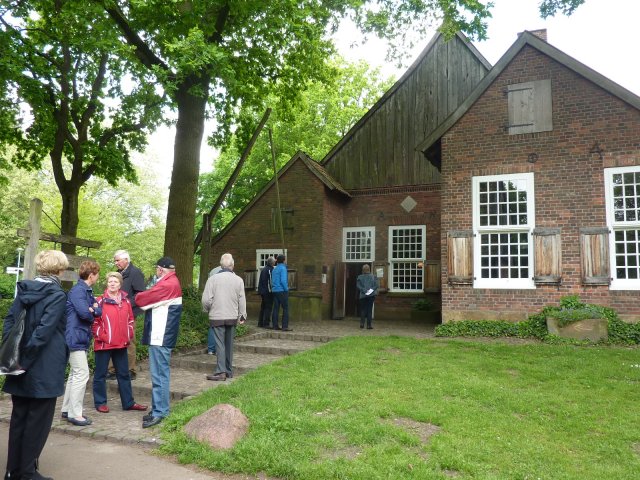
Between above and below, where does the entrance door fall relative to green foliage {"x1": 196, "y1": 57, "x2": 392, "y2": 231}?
below

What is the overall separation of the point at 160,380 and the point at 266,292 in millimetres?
7893

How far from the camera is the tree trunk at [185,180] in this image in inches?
477

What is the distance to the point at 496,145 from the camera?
478 inches

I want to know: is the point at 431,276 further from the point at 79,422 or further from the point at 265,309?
the point at 79,422

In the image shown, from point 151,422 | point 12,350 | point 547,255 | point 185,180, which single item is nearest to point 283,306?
point 185,180

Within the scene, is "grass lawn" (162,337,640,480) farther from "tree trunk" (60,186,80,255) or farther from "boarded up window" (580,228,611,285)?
"tree trunk" (60,186,80,255)

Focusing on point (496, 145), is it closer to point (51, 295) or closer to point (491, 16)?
point (491, 16)

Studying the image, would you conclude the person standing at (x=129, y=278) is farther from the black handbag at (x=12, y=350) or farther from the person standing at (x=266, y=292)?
the person standing at (x=266, y=292)

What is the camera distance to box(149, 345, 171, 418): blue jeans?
566 cm

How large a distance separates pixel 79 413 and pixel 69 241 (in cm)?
517

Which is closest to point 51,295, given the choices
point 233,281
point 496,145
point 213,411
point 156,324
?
point 156,324

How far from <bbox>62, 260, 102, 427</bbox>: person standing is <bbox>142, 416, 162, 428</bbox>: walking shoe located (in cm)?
69

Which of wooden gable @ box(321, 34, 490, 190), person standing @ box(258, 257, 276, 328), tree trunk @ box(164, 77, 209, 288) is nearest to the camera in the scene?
tree trunk @ box(164, 77, 209, 288)

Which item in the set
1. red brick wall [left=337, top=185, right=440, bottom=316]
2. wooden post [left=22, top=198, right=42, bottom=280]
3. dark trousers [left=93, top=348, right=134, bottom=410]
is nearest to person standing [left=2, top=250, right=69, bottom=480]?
dark trousers [left=93, top=348, right=134, bottom=410]
